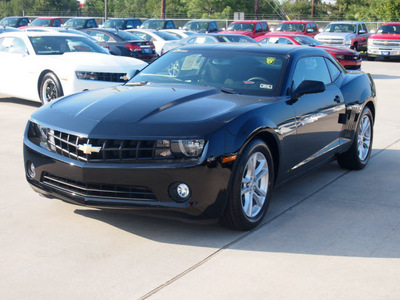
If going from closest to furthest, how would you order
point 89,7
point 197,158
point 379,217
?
1. point 197,158
2. point 379,217
3. point 89,7

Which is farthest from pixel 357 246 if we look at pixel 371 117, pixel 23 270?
pixel 371 117

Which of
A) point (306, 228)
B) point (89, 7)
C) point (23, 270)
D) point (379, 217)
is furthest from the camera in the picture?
point (89, 7)

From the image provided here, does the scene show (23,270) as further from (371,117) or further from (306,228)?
(371,117)

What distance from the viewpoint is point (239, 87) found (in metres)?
5.62

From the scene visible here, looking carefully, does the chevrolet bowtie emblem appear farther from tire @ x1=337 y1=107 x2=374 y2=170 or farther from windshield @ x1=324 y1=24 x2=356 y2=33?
windshield @ x1=324 y1=24 x2=356 y2=33

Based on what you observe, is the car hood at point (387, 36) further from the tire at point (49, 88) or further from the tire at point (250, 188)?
the tire at point (250, 188)

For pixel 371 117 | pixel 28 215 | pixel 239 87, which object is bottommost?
pixel 28 215

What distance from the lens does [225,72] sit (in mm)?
5793

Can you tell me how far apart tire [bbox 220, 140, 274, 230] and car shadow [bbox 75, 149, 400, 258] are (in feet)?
0.40

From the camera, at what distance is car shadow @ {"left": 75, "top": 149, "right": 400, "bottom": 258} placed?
457cm

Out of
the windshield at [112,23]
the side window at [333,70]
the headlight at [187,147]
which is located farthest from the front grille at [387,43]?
the headlight at [187,147]

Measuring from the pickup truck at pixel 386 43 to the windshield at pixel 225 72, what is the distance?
75.5 feet

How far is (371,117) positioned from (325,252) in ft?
11.5

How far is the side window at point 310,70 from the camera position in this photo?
5.93 meters
